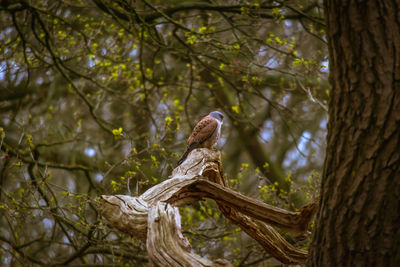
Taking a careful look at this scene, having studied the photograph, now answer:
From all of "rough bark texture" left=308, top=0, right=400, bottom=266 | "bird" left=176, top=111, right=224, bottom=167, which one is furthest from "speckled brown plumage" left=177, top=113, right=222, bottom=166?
"rough bark texture" left=308, top=0, right=400, bottom=266

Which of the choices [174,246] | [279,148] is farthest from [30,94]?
[174,246]

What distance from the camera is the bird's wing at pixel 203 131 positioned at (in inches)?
265

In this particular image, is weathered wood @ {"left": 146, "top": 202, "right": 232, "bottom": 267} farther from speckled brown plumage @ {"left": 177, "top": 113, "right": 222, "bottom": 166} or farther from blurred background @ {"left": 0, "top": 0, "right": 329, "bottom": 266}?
speckled brown plumage @ {"left": 177, "top": 113, "right": 222, "bottom": 166}

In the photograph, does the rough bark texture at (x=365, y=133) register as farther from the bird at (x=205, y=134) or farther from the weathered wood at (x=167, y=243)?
the bird at (x=205, y=134)

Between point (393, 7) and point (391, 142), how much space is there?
872 millimetres

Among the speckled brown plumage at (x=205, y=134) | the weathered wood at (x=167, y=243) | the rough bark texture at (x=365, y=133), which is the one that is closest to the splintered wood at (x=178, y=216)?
the weathered wood at (x=167, y=243)

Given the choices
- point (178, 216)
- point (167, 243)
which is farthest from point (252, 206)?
point (167, 243)

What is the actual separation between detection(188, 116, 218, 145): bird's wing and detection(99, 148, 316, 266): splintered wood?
2256mm

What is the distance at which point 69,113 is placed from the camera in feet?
35.5

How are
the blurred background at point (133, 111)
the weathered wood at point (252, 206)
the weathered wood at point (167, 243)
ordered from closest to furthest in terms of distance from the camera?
the weathered wood at point (167, 243), the weathered wood at point (252, 206), the blurred background at point (133, 111)

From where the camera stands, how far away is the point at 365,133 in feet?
9.05

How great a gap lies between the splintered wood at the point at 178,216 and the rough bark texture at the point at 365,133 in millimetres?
661

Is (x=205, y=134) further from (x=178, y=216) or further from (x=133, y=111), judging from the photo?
(x=133, y=111)

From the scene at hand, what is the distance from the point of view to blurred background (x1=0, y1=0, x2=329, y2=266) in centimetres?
637
